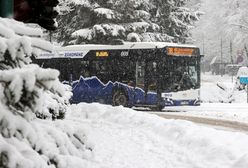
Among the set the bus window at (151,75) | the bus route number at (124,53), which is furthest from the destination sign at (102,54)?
the bus window at (151,75)

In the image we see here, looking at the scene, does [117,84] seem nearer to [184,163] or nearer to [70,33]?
[70,33]

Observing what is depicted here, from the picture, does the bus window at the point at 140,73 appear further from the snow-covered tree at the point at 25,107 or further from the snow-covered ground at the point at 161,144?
the snow-covered tree at the point at 25,107

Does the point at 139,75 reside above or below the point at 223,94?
above

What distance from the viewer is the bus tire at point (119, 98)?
2353cm

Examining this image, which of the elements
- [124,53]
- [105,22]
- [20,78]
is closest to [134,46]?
[124,53]

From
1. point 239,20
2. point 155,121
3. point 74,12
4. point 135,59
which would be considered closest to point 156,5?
point 74,12

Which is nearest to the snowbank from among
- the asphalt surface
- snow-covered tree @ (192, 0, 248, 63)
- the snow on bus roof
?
the snow on bus roof

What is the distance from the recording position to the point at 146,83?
22.8 metres

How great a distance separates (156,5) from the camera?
3778 cm

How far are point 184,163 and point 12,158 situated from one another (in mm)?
7557

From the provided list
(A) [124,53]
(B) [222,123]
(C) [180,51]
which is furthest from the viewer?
(A) [124,53]

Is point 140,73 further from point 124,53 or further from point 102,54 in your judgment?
point 102,54

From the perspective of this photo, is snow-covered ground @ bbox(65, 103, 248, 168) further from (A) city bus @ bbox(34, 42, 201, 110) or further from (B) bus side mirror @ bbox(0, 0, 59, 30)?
(A) city bus @ bbox(34, 42, 201, 110)

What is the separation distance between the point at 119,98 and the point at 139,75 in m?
1.61
